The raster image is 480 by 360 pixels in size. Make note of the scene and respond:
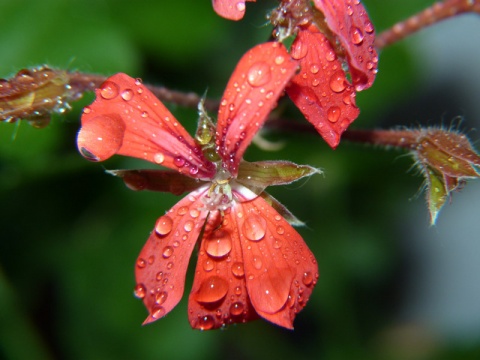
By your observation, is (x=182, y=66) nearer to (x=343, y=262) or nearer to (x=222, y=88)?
(x=222, y=88)

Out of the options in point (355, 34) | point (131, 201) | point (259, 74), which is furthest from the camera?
point (131, 201)

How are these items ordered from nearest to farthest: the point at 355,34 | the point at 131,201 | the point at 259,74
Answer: the point at 259,74 → the point at 355,34 → the point at 131,201

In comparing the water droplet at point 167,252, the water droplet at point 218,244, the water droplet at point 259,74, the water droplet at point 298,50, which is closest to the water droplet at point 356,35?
the water droplet at point 298,50

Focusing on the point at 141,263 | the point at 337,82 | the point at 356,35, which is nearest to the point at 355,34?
the point at 356,35

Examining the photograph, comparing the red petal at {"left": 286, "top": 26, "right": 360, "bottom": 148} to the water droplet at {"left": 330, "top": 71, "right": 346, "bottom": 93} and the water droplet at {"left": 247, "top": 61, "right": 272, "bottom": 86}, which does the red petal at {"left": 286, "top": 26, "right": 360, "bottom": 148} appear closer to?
Result: the water droplet at {"left": 330, "top": 71, "right": 346, "bottom": 93}

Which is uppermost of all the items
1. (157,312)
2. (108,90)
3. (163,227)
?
(108,90)

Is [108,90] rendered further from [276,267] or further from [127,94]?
[276,267]

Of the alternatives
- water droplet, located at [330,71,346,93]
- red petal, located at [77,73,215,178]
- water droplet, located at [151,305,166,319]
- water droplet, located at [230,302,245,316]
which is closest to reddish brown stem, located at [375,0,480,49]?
water droplet, located at [330,71,346,93]
